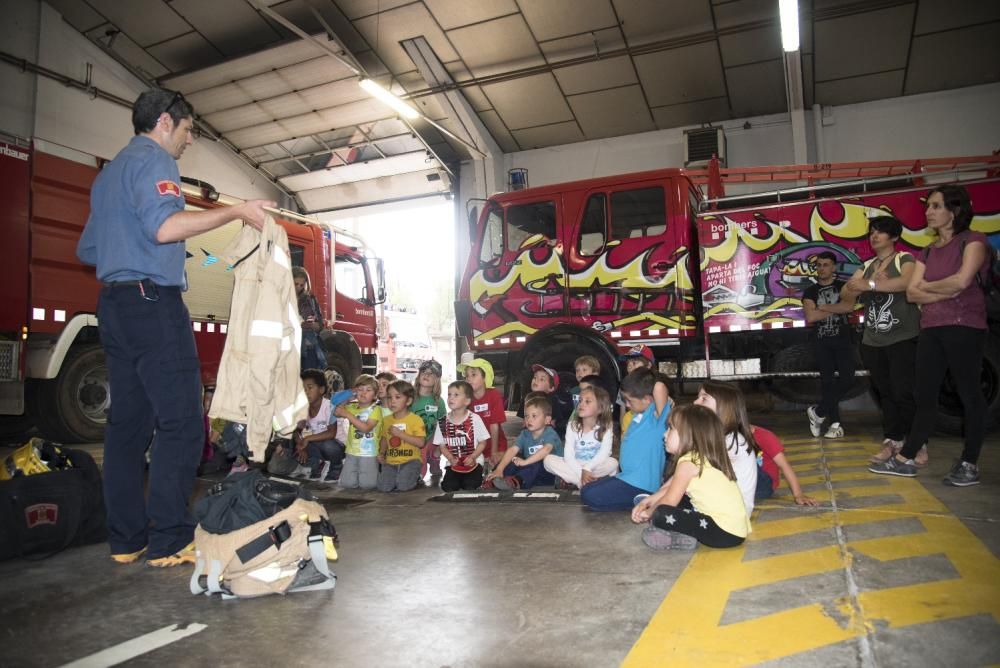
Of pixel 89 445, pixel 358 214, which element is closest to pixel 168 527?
pixel 89 445

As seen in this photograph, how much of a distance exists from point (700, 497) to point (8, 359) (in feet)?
21.9

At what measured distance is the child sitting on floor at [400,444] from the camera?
4861 mm

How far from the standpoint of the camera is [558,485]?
453 cm

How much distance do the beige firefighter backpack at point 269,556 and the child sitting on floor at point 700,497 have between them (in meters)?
1.42

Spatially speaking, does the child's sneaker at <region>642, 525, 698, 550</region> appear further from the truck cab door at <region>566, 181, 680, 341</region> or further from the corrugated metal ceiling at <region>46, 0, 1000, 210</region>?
the corrugated metal ceiling at <region>46, 0, 1000, 210</region>

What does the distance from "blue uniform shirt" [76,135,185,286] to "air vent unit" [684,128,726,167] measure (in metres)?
10.4

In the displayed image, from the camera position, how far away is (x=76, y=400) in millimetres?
7102

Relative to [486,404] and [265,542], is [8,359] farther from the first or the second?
[265,542]

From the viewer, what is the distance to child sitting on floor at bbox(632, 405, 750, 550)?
9.42 feet

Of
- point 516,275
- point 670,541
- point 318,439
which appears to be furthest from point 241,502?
point 516,275

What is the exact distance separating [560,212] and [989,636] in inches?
205

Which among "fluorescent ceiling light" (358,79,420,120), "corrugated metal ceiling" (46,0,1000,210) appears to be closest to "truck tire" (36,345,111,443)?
"fluorescent ceiling light" (358,79,420,120)

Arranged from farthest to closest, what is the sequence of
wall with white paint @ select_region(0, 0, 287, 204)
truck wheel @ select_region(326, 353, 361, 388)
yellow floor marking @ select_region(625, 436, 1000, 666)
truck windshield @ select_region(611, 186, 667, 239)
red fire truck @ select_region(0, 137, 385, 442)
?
wall with white paint @ select_region(0, 0, 287, 204) < truck wheel @ select_region(326, 353, 361, 388) < red fire truck @ select_region(0, 137, 385, 442) < truck windshield @ select_region(611, 186, 667, 239) < yellow floor marking @ select_region(625, 436, 1000, 666)

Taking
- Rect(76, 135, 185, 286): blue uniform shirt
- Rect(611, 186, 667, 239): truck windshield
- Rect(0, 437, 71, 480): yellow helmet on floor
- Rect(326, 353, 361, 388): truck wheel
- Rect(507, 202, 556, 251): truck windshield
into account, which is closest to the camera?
Rect(76, 135, 185, 286): blue uniform shirt
